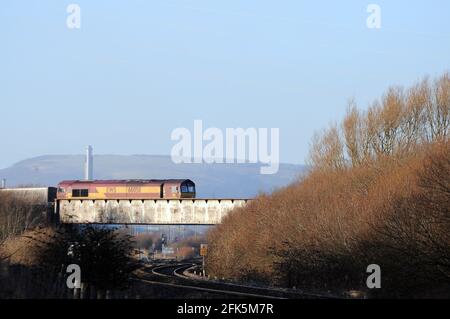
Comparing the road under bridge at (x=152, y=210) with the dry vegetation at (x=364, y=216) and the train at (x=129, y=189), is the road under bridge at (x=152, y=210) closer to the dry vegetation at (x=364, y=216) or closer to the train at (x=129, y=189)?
the train at (x=129, y=189)

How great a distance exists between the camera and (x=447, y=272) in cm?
3022

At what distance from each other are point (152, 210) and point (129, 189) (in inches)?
178

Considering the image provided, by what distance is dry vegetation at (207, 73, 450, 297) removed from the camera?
105 feet

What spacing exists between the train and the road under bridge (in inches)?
42.8

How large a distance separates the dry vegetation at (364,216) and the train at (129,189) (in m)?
13.4

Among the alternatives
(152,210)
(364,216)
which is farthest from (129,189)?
(364,216)

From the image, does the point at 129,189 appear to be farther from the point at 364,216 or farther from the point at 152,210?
the point at 364,216

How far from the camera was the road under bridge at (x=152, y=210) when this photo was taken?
7575 cm

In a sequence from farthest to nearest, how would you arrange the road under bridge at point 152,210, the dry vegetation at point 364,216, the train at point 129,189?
the train at point 129,189, the road under bridge at point 152,210, the dry vegetation at point 364,216

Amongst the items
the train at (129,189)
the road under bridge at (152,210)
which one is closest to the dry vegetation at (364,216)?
the road under bridge at (152,210)

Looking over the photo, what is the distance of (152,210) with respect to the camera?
79.2m

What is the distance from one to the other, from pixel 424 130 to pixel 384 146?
359 cm

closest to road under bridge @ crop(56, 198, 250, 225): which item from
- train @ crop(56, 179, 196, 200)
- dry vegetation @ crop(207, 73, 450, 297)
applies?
train @ crop(56, 179, 196, 200)
